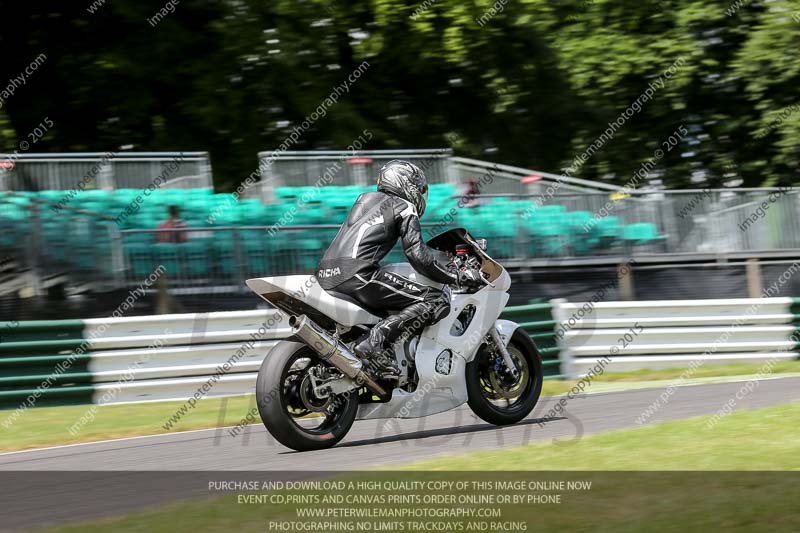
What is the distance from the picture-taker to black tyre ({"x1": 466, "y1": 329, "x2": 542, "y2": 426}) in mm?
8391

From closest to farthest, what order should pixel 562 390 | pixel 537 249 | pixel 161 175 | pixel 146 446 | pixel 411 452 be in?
pixel 411 452
pixel 146 446
pixel 562 390
pixel 161 175
pixel 537 249

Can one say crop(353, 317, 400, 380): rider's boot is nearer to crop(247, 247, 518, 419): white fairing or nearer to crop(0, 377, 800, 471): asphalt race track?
crop(247, 247, 518, 419): white fairing

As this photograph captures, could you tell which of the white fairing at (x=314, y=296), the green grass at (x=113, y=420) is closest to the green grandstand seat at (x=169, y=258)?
the green grass at (x=113, y=420)

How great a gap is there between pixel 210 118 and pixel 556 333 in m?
11.7

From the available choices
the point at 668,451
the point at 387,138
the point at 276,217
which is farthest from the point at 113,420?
the point at 387,138

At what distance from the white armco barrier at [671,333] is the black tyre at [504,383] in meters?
4.56

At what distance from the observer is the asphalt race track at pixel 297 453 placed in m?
6.32

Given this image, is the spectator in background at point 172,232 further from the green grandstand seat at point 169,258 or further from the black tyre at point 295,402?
the black tyre at point 295,402

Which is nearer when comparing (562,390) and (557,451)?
(557,451)

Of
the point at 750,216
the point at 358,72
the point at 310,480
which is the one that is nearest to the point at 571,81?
the point at 358,72

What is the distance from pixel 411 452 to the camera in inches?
293

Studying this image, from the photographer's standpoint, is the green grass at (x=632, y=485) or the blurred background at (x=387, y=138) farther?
the blurred background at (x=387, y=138)

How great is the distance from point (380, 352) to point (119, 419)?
3.95 meters

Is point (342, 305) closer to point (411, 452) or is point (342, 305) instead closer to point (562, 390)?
point (411, 452)
